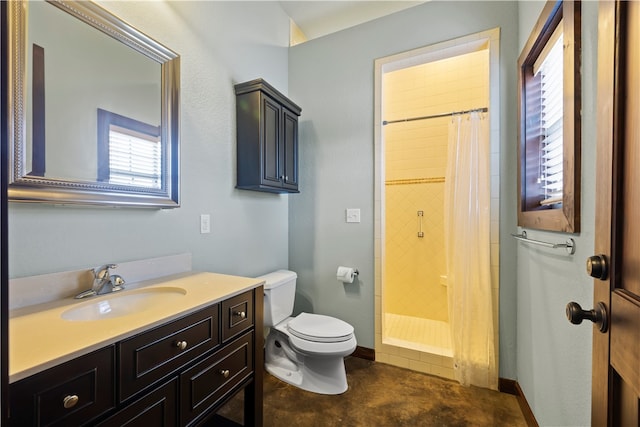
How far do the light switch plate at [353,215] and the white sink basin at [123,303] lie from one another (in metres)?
1.41

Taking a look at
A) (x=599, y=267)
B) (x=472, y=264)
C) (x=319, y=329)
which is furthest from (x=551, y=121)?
(x=319, y=329)

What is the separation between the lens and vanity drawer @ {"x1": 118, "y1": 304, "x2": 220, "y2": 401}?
2.63ft

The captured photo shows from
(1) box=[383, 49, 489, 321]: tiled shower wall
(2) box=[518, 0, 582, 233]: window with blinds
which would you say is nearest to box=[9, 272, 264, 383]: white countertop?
(2) box=[518, 0, 582, 233]: window with blinds

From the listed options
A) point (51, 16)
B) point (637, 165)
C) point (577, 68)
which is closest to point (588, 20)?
point (577, 68)

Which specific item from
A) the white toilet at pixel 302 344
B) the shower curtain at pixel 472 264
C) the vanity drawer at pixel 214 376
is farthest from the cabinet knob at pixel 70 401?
the shower curtain at pixel 472 264

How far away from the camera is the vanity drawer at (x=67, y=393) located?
1.99 ft

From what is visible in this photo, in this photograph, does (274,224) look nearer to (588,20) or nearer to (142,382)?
(142,382)

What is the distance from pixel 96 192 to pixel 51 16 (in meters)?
0.67

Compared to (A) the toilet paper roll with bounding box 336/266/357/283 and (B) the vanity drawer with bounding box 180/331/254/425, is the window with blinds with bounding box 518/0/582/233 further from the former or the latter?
(B) the vanity drawer with bounding box 180/331/254/425

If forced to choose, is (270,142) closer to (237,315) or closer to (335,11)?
(237,315)

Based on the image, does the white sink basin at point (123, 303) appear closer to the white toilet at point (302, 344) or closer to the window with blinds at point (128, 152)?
the window with blinds at point (128, 152)

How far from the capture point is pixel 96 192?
1145mm

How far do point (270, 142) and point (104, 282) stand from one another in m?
1.26

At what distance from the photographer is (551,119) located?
4.51 feet
